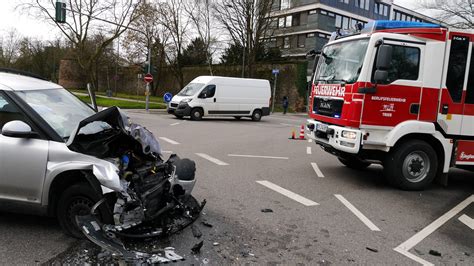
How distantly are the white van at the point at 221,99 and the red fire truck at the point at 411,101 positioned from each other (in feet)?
50.5

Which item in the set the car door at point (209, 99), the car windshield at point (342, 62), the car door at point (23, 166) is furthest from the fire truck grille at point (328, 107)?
the car door at point (209, 99)

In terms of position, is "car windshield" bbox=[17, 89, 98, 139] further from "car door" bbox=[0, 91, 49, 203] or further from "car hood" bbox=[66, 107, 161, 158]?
"car door" bbox=[0, 91, 49, 203]

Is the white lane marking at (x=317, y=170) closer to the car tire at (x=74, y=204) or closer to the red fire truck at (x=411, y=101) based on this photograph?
the red fire truck at (x=411, y=101)

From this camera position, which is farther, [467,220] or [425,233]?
→ [467,220]

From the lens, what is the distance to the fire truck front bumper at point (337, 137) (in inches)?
284

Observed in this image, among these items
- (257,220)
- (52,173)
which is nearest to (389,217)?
(257,220)

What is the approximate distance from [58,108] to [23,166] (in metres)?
0.93

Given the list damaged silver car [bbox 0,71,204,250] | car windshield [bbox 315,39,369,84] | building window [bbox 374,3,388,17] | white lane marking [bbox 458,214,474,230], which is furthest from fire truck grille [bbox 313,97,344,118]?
building window [bbox 374,3,388,17]

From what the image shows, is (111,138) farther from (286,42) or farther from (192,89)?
(286,42)

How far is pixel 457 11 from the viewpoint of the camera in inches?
1247

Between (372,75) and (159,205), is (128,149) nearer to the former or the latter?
(159,205)

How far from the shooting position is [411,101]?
7.27m

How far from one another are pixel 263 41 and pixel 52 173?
38.6m

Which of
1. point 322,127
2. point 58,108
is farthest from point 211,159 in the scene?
point 58,108
